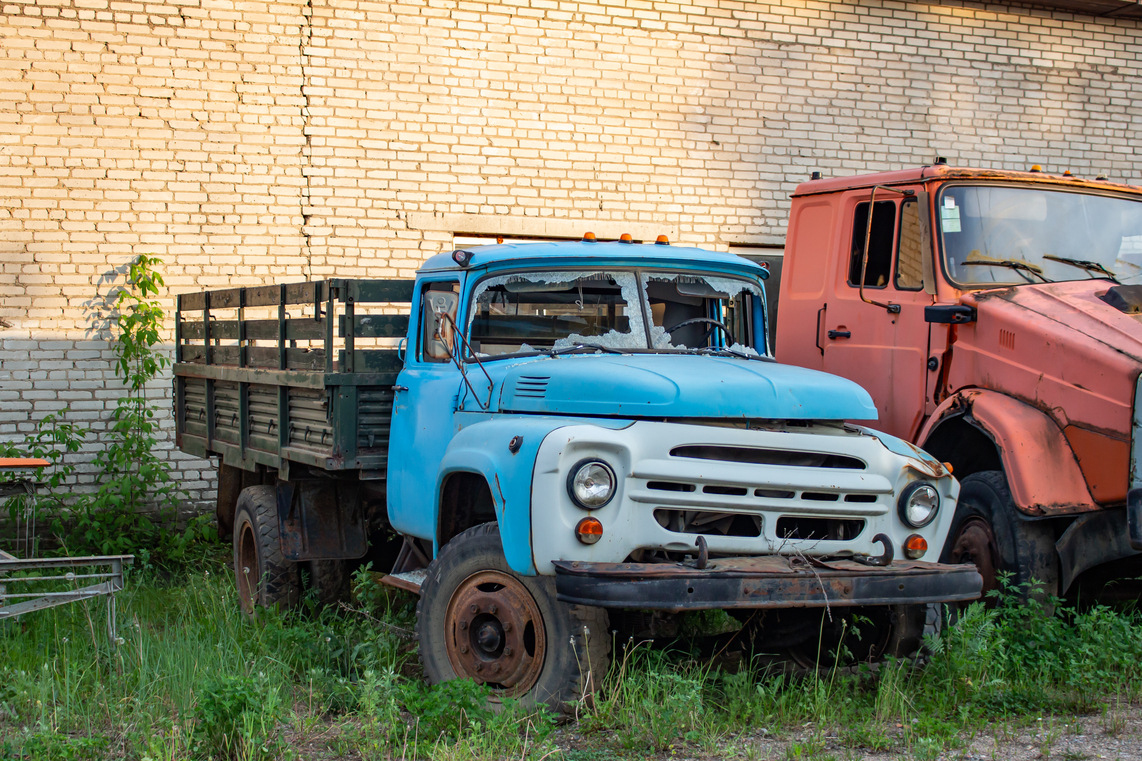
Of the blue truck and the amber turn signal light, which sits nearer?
the blue truck

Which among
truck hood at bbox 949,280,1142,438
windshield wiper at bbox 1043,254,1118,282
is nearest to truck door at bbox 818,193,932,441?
truck hood at bbox 949,280,1142,438

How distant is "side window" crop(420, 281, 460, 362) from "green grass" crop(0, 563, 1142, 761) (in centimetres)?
135

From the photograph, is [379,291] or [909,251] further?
[909,251]

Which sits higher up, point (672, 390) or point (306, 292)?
point (306, 292)

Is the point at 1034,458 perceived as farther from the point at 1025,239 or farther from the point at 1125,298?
the point at 1025,239

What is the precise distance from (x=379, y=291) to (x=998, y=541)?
3.27 m

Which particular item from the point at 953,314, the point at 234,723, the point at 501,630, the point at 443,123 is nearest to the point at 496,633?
the point at 501,630

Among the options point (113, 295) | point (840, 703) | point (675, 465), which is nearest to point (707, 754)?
point (840, 703)

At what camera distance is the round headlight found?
12.5 feet

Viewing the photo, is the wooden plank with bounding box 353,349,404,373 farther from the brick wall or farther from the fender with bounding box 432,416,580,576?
the brick wall

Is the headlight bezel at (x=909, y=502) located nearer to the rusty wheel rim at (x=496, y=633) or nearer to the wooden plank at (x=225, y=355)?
Result: the rusty wheel rim at (x=496, y=633)

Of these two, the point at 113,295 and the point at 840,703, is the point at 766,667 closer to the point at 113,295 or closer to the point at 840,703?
the point at 840,703

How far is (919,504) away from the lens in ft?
14.1

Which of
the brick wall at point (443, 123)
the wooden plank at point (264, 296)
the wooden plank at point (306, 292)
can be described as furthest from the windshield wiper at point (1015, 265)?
the brick wall at point (443, 123)
